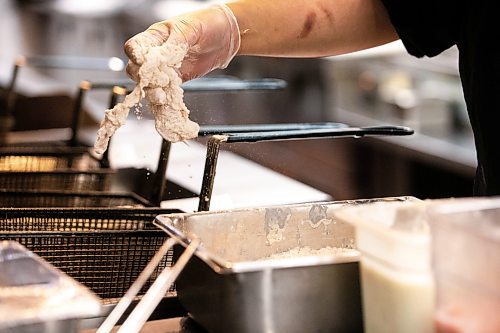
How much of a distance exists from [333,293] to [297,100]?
399 centimetres

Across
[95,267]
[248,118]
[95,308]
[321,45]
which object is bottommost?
[95,267]

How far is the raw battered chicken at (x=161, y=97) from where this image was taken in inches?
52.3

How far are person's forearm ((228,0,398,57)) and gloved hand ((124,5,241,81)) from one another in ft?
0.10

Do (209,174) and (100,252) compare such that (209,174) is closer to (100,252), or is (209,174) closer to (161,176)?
(100,252)

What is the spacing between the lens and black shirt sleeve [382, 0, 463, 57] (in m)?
1.46

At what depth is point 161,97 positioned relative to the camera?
1368 millimetres

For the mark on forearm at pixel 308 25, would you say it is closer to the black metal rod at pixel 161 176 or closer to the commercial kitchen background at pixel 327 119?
the commercial kitchen background at pixel 327 119

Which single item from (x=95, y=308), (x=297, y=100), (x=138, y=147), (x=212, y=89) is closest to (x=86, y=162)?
(x=138, y=147)

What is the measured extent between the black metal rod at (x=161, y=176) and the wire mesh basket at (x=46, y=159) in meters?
0.46

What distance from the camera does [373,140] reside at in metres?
4.29

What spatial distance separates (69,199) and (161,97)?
0.71 metres

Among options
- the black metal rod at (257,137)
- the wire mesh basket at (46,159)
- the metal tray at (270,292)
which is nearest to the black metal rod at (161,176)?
the black metal rod at (257,137)

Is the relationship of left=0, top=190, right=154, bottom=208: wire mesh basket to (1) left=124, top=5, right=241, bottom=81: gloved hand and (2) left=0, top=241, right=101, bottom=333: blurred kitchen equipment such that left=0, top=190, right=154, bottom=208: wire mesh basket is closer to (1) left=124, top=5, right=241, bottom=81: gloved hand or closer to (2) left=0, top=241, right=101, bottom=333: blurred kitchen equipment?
(1) left=124, top=5, right=241, bottom=81: gloved hand

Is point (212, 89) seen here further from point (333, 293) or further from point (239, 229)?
point (333, 293)
